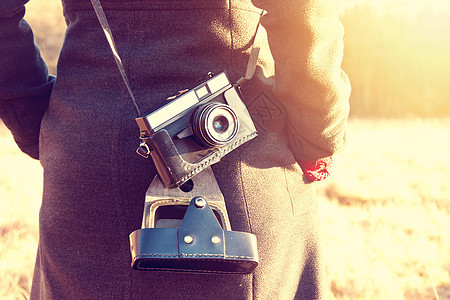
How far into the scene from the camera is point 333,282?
2.37 meters

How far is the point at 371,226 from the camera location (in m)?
3.17

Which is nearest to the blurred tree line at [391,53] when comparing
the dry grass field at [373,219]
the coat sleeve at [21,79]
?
the dry grass field at [373,219]

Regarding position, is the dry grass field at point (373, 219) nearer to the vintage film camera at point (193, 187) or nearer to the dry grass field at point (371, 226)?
the dry grass field at point (371, 226)

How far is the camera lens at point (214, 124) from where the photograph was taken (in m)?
0.93

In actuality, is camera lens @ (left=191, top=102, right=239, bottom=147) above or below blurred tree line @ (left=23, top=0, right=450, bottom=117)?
above

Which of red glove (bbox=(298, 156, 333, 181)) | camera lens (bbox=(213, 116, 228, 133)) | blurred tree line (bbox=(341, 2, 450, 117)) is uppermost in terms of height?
camera lens (bbox=(213, 116, 228, 133))

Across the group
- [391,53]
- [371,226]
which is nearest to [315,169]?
[371,226]

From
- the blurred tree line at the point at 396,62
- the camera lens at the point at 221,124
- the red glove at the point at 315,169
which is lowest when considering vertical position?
the blurred tree line at the point at 396,62

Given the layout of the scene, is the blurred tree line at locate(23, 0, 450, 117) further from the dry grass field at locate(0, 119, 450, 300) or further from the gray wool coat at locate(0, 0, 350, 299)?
the gray wool coat at locate(0, 0, 350, 299)

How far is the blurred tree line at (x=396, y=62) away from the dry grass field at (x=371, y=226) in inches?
517

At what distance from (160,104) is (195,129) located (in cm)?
10

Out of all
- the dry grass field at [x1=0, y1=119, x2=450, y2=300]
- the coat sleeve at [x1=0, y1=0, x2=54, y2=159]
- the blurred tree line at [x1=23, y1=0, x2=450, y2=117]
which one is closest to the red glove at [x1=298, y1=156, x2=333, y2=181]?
the coat sleeve at [x1=0, y1=0, x2=54, y2=159]

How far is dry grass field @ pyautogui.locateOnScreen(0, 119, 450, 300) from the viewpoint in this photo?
234 cm

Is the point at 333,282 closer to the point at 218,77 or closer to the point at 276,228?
the point at 276,228
